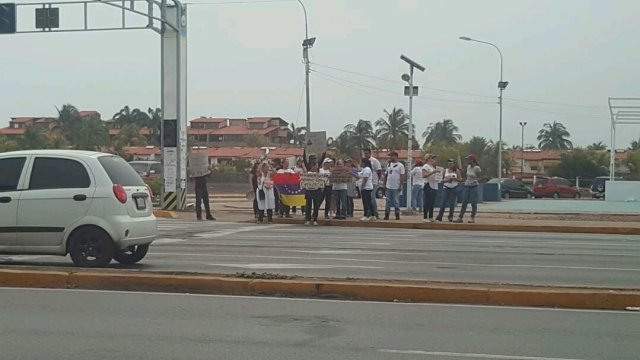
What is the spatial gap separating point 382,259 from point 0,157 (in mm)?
6031

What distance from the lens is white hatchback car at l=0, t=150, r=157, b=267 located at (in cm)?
1082

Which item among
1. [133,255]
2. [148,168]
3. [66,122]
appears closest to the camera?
[133,255]

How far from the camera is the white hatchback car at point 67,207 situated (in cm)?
1082

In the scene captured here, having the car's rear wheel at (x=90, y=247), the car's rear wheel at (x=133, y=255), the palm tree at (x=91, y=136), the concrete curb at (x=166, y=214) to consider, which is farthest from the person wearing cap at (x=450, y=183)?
the palm tree at (x=91, y=136)

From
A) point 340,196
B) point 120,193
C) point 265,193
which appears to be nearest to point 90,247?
point 120,193

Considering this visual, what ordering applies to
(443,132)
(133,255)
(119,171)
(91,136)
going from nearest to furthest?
(119,171) → (133,255) → (91,136) → (443,132)

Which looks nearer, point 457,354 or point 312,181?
point 457,354

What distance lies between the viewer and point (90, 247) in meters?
10.9

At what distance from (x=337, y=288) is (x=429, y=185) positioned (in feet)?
38.9

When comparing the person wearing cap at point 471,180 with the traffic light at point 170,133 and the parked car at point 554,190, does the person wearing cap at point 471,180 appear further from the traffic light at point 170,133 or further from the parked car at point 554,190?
the parked car at point 554,190

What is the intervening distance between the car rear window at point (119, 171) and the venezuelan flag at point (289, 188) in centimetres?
978

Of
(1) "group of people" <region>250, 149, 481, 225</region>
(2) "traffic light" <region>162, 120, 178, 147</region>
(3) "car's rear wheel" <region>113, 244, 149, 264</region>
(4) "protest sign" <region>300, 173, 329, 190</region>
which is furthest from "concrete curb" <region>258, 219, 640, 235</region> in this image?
(3) "car's rear wheel" <region>113, 244, 149, 264</region>

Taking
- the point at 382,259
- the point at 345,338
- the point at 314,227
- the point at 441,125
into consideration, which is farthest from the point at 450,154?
the point at 345,338

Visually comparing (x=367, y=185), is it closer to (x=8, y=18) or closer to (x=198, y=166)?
(x=198, y=166)
